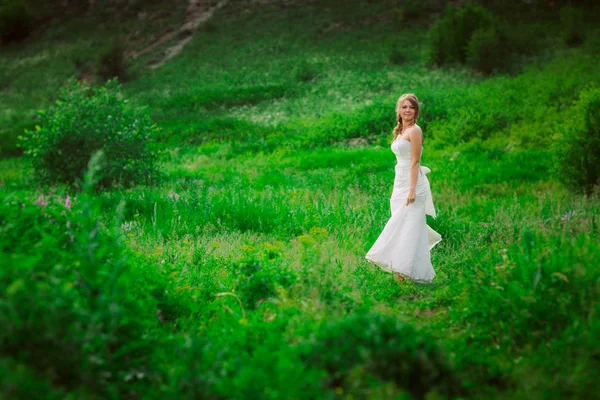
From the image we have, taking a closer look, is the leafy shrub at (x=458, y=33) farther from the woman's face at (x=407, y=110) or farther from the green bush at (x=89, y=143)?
the woman's face at (x=407, y=110)

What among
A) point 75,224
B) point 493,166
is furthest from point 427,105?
point 75,224

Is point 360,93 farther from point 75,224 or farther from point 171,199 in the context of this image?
point 75,224

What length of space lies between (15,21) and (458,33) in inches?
1732

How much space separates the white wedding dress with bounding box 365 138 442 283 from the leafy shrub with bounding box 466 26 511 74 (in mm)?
19365

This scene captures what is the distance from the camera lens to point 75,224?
4156 millimetres

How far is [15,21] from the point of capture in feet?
165

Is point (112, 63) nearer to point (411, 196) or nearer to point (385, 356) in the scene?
point (411, 196)

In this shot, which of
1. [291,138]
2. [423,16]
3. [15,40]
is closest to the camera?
[291,138]

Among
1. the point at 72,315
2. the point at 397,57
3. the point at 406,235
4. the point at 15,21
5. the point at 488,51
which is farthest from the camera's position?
the point at 15,21

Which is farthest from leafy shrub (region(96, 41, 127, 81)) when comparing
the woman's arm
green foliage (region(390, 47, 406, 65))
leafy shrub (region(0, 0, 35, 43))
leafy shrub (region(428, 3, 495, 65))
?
the woman's arm

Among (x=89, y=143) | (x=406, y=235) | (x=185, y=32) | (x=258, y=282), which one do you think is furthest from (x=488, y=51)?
(x=185, y=32)

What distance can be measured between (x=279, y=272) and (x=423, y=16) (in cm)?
3675

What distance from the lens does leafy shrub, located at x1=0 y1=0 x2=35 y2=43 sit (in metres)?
49.5

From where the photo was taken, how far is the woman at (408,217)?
5.84m
